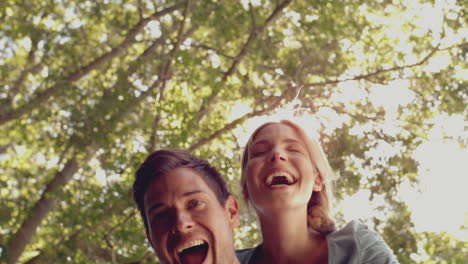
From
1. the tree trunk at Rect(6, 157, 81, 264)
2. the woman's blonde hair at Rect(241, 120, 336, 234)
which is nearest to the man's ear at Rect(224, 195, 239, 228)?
the woman's blonde hair at Rect(241, 120, 336, 234)

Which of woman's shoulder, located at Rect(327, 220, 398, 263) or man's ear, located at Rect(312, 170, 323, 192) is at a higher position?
man's ear, located at Rect(312, 170, 323, 192)

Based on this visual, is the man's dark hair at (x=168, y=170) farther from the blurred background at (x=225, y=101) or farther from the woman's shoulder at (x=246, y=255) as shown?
the blurred background at (x=225, y=101)

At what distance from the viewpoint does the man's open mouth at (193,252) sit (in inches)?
81.4

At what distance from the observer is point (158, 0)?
7.89 m

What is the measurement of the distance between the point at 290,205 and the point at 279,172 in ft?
0.58

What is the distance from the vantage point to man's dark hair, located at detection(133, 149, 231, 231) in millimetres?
2322

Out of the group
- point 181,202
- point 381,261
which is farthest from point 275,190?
point 181,202

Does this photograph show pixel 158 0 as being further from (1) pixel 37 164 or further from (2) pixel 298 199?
(2) pixel 298 199

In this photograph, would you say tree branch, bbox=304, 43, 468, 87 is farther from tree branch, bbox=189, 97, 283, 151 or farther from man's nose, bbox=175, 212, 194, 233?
man's nose, bbox=175, 212, 194, 233

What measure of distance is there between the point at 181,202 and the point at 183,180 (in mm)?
113

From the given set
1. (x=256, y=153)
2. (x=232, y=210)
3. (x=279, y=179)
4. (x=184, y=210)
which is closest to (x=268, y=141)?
(x=256, y=153)

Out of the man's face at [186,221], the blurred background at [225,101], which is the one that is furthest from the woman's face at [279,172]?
the blurred background at [225,101]

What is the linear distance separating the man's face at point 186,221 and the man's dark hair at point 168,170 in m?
0.03

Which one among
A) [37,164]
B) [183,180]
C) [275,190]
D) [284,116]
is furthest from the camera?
[37,164]
